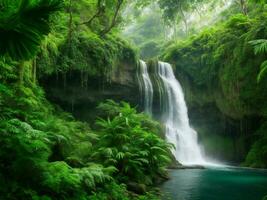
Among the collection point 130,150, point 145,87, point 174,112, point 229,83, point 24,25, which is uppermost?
point 229,83

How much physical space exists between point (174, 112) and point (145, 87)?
3.17 m

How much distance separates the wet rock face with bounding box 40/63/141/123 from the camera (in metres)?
16.0

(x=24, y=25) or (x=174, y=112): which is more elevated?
(x=24, y=25)

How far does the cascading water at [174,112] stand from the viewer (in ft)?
68.1

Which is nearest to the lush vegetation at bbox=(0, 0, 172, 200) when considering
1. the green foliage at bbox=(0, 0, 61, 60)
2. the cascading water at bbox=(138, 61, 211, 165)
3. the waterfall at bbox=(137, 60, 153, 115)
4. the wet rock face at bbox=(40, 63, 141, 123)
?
the green foliage at bbox=(0, 0, 61, 60)

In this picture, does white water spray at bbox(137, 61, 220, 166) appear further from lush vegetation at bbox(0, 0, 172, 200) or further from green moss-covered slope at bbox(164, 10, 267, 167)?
lush vegetation at bbox(0, 0, 172, 200)

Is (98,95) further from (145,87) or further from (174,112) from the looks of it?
(174,112)

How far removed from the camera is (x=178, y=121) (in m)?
22.3

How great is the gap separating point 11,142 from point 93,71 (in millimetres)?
11225

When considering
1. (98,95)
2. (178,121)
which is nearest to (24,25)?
(98,95)

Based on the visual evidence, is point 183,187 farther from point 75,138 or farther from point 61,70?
point 61,70

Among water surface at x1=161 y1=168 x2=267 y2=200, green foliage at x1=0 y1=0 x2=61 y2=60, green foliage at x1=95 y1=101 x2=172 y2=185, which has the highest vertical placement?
green foliage at x1=0 y1=0 x2=61 y2=60

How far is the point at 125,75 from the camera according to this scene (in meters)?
19.2

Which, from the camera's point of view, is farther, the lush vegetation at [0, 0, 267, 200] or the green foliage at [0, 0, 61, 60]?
the lush vegetation at [0, 0, 267, 200]
